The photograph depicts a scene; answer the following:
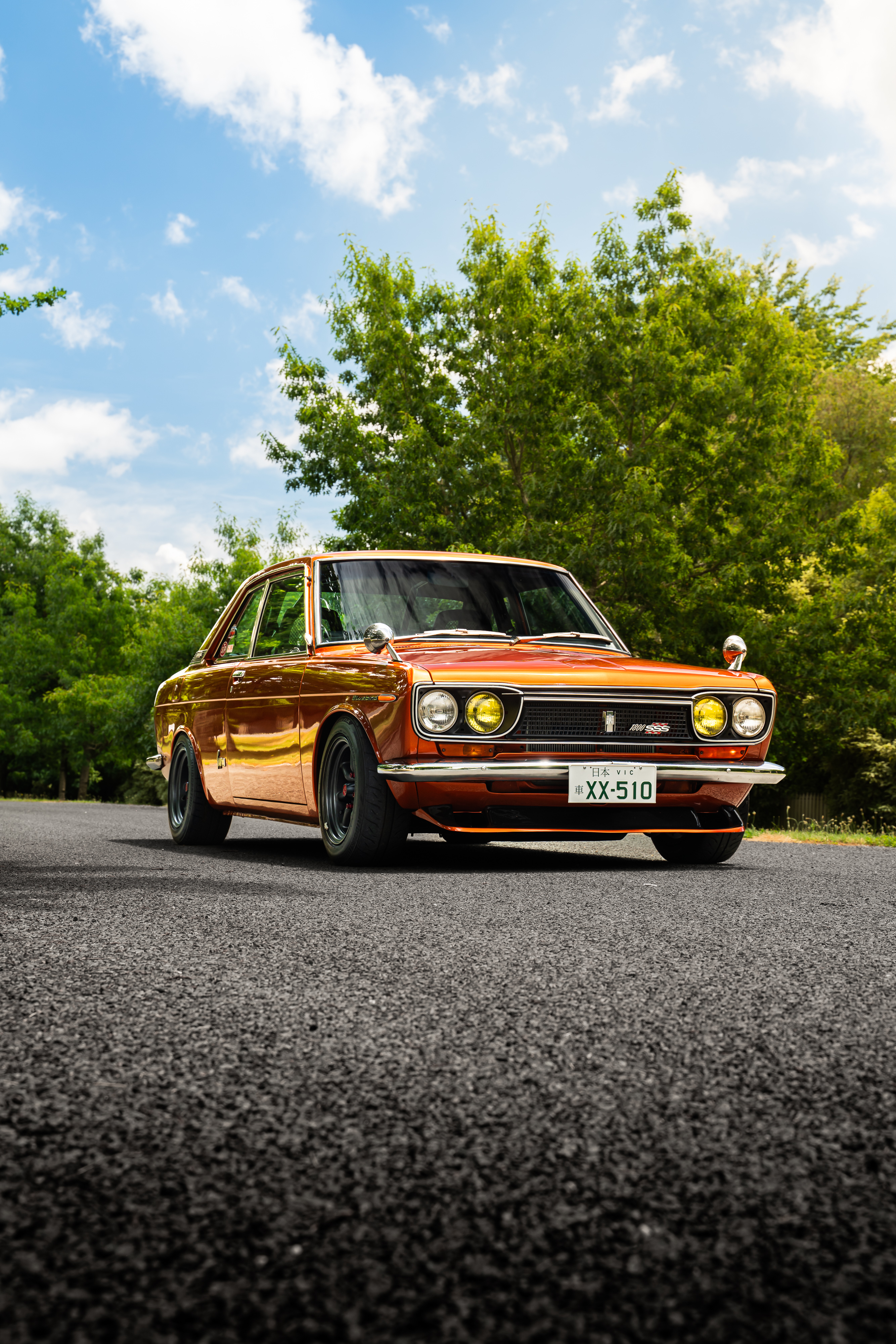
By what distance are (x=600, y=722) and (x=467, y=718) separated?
2.39 feet

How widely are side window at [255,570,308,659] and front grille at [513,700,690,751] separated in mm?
1652

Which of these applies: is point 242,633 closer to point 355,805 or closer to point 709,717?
point 355,805

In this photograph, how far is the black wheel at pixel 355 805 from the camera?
6340 mm

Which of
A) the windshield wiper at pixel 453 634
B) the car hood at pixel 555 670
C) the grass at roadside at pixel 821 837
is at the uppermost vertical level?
the windshield wiper at pixel 453 634

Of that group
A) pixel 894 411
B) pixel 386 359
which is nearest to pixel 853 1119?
pixel 386 359

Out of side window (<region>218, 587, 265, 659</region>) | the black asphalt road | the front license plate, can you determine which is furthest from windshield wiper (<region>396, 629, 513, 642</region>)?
the black asphalt road

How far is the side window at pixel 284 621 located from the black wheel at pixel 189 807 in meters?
1.09

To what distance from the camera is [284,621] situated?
791 centimetres

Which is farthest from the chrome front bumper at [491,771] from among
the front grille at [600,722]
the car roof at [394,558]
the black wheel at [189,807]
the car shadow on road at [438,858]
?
the black wheel at [189,807]

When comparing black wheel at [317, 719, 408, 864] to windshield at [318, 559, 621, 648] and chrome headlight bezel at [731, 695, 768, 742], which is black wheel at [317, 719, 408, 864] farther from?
chrome headlight bezel at [731, 695, 768, 742]

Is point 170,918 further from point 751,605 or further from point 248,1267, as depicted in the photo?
point 751,605

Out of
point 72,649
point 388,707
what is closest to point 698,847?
point 388,707

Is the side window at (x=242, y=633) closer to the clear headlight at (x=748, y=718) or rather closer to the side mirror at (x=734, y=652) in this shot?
the side mirror at (x=734, y=652)

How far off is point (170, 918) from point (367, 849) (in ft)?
5.97
